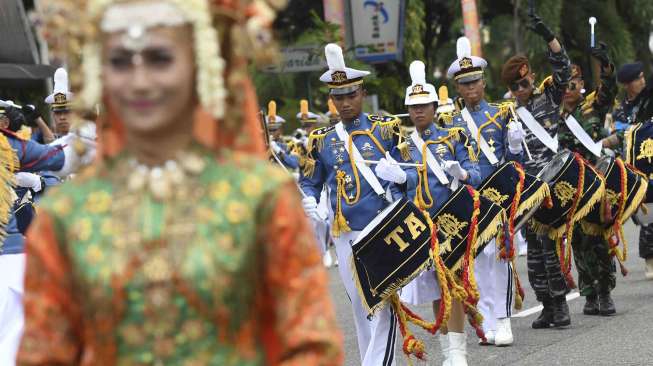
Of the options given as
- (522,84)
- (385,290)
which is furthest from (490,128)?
(385,290)

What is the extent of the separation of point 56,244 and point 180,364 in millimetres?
372

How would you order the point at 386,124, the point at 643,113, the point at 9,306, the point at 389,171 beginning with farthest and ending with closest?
the point at 643,113
the point at 386,124
the point at 389,171
the point at 9,306

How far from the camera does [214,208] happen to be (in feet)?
10.2

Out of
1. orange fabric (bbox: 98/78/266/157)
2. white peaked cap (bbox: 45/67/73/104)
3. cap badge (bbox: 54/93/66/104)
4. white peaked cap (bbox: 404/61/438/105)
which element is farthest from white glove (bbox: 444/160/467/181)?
orange fabric (bbox: 98/78/266/157)

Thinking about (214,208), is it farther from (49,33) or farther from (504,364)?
(504,364)

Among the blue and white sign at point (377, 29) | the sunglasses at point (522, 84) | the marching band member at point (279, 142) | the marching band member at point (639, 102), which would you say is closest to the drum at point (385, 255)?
the sunglasses at point (522, 84)

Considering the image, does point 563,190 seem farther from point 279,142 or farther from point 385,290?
point 279,142

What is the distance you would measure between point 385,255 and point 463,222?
42.8 inches

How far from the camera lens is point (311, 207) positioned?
827 centimetres

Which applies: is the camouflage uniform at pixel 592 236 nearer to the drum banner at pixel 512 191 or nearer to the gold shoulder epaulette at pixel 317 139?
the drum banner at pixel 512 191

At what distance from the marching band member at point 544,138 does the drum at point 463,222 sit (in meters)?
1.40

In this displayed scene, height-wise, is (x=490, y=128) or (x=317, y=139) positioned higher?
(x=317, y=139)

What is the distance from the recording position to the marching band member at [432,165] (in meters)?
8.99

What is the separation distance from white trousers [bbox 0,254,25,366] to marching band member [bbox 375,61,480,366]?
2.58 m
